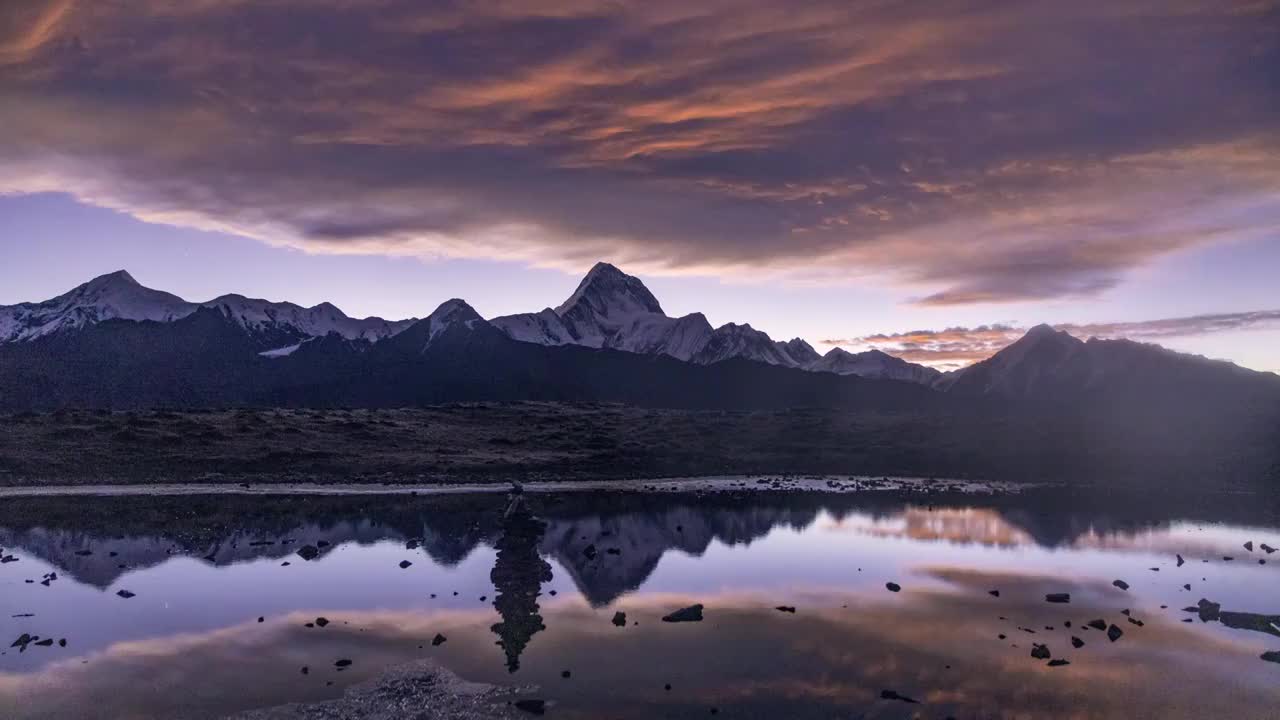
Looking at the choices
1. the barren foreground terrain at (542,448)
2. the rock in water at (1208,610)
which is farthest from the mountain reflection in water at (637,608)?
the barren foreground terrain at (542,448)

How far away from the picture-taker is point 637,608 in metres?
36.0

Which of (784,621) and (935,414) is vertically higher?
(935,414)

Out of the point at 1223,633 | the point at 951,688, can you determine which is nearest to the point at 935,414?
the point at 1223,633

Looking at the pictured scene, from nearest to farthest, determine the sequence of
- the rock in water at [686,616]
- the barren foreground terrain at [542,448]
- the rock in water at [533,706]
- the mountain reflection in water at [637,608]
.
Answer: the rock in water at [533,706]
the mountain reflection in water at [637,608]
the rock in water at [686,616]
the barren foreground terrain at [542,448]

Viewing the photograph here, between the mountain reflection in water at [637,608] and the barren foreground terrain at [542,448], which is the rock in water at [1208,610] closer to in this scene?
the mountain reflection in water at [637,608]

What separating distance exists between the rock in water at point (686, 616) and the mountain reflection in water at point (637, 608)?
629 millimetres

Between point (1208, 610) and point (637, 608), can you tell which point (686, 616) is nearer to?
point (637, 608)

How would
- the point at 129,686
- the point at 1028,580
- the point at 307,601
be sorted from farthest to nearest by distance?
the point at 1028,580 < the point at 307,601 < the point at 129,686

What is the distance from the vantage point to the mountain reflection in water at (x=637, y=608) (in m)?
25.1

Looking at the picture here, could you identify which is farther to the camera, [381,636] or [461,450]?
[461,450]

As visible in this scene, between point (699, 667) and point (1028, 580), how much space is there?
2485 cm

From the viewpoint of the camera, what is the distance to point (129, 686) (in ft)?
81.6

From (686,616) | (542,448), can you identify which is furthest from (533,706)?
(542,448)

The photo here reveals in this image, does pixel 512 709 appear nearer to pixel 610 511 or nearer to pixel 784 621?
pixel 784 621
